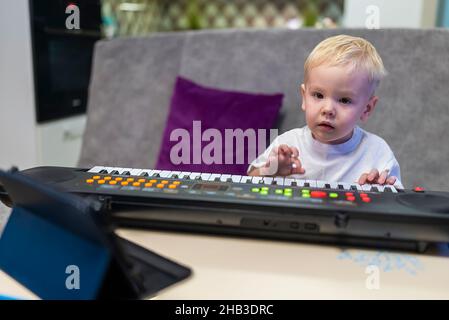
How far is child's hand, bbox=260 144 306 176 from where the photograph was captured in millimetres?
457

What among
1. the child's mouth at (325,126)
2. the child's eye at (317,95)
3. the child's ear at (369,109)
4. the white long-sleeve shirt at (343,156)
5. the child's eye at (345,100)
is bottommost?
the white long-sleeve shirt at (343,156)

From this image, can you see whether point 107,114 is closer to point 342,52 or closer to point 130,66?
point 130,66

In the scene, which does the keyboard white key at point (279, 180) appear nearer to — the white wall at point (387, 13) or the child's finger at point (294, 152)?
the child's finger at point (294, 152)

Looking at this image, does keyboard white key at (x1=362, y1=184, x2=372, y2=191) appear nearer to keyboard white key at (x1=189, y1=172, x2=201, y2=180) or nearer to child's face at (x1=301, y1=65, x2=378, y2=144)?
child's face at (x1=301, y1=65, x2=378, y2=144)

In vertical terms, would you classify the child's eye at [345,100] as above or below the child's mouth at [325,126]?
above

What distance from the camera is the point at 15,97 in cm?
66

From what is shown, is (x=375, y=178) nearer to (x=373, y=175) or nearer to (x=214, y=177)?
(x=373, y=175)

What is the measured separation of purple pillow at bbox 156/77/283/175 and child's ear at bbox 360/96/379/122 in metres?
0.11

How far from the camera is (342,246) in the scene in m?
0.43

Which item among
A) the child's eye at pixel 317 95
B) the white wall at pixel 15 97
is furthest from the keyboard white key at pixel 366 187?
the white wall at pixel 15 97

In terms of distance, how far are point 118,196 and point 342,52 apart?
0.84 feet

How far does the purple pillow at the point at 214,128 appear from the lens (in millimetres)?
493

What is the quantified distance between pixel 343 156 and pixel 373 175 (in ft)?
0.13

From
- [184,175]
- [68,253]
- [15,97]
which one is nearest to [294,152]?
[184,175]
